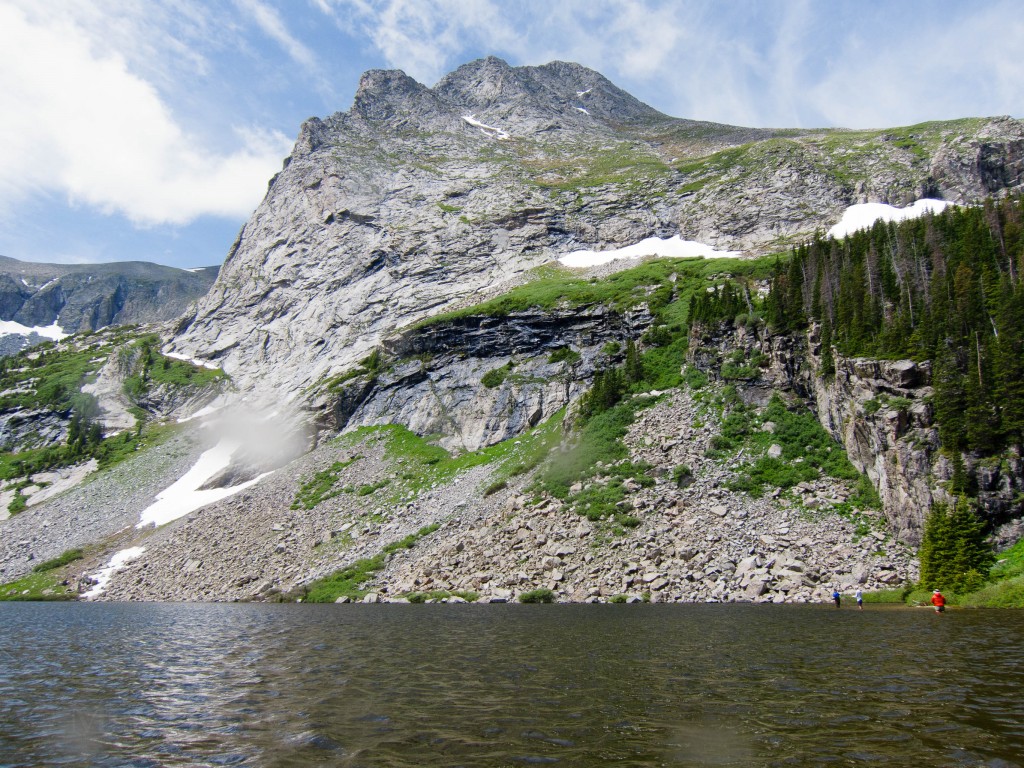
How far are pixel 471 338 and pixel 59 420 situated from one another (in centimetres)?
10255

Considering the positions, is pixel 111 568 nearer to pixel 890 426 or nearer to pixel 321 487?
pixel 321 487

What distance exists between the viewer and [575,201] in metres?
154

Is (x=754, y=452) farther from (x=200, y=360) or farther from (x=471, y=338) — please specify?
(x=200, y=360)

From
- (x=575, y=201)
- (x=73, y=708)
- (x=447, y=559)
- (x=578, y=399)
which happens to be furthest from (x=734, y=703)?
(x=575, y=201)

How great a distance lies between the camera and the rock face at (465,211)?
12344cm

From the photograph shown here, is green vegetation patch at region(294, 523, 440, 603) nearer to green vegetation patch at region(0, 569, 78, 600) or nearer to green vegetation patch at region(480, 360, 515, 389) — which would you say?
green vegetation patch at region(0, 569, 78, 600)

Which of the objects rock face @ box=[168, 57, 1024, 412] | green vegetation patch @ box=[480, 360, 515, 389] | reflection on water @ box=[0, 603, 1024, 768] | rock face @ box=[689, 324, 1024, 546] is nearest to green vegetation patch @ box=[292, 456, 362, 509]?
rock face @ box=[168, 57, 1024, 412]

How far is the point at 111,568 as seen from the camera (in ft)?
248

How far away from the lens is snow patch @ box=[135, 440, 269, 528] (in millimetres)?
89188

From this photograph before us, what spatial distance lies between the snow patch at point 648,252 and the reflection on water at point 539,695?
10280 centimetres

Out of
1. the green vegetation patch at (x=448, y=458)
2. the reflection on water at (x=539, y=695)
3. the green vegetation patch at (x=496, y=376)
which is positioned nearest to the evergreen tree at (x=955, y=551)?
the reflection on water at (x=539, y=695)

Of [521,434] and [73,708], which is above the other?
[521,434]

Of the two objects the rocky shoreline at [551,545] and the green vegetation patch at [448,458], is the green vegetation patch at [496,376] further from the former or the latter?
the rocky shoreline at [551,545]

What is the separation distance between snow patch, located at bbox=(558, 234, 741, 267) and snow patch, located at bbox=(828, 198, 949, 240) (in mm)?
20199
